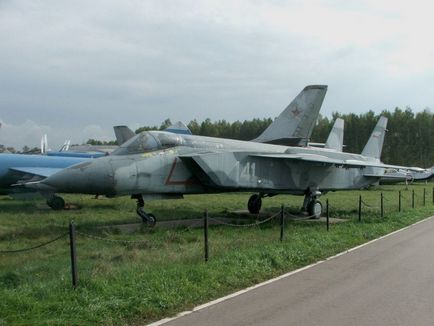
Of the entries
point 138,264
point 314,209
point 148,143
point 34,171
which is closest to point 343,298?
point 138,264

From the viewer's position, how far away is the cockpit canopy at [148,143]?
44.0ft

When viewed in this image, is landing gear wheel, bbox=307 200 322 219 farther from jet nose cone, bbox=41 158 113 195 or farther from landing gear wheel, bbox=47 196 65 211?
landing gear wheel, bbox=47 196 65 211

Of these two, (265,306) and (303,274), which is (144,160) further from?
(265,306)

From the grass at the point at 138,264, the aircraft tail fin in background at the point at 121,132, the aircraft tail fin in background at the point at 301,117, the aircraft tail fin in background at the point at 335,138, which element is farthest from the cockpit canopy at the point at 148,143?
the aircraft tail fin in background at the point at 335,138

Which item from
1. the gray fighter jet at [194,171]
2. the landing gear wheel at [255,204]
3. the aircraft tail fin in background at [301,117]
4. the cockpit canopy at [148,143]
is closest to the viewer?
the gray fighter jet at [194,171]

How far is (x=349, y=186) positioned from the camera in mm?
19438

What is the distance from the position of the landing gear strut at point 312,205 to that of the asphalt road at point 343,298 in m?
7.22

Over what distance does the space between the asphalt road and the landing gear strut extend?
284 inches

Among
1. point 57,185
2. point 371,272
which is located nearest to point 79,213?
point 57,185

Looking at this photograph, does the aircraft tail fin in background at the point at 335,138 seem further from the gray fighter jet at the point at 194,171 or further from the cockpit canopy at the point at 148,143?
the cockpit canopy at the point at 148,143

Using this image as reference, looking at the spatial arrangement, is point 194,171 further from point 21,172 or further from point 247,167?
point 21,172

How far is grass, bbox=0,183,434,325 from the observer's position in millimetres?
5938

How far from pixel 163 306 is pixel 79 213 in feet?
39.2

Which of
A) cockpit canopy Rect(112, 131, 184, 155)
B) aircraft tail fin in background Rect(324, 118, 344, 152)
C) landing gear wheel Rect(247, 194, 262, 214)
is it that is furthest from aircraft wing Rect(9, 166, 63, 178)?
aircraft tail fin in background Rect(324, 118, 344, 152)
